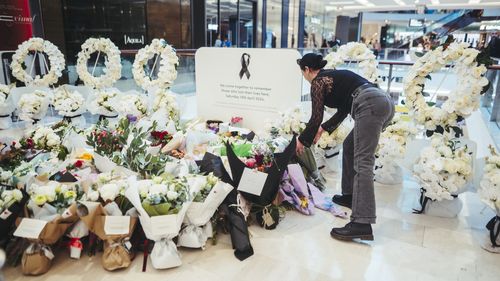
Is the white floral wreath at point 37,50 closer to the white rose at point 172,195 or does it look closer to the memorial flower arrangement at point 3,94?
the memorial flower arrangement at point 3,94

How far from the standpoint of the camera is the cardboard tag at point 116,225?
214 centimetres

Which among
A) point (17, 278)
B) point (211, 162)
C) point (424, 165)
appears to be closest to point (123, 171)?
point (211, 162)

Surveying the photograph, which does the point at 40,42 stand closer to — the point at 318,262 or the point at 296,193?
the point at 296,193

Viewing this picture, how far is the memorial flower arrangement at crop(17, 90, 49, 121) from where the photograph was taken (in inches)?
165

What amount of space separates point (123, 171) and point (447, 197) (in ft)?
7.62

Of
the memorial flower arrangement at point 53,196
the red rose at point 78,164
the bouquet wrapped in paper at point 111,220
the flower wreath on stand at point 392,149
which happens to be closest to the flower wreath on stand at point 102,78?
the red rose at point 78,164

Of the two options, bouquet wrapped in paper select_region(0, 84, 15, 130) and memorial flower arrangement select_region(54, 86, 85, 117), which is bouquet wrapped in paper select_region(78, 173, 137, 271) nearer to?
memorial flower arrangement select_region(54, 86, 85, 117)

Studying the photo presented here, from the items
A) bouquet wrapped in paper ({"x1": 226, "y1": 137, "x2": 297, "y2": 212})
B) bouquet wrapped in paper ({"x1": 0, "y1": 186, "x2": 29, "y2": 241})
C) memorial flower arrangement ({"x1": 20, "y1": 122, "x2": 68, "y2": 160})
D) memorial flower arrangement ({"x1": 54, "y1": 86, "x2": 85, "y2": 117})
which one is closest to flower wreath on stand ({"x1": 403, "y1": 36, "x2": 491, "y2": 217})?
bouquet wrapped in paper ({"x1": 226, "y1": 137, "x2": 297, "y2": 212})

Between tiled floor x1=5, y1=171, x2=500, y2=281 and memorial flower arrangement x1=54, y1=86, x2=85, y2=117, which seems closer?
tiled floor x1=5, y1=171, x2=500, y2=281

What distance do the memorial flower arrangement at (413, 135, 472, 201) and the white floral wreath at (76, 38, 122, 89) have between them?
363cm

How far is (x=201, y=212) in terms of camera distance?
2297 millimetres

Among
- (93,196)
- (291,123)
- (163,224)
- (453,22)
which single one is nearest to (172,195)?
(163,224)

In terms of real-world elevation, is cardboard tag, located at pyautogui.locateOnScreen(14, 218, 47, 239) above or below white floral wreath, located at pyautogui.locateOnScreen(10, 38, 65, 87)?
below

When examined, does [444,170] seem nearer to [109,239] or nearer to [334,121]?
[334,121]
